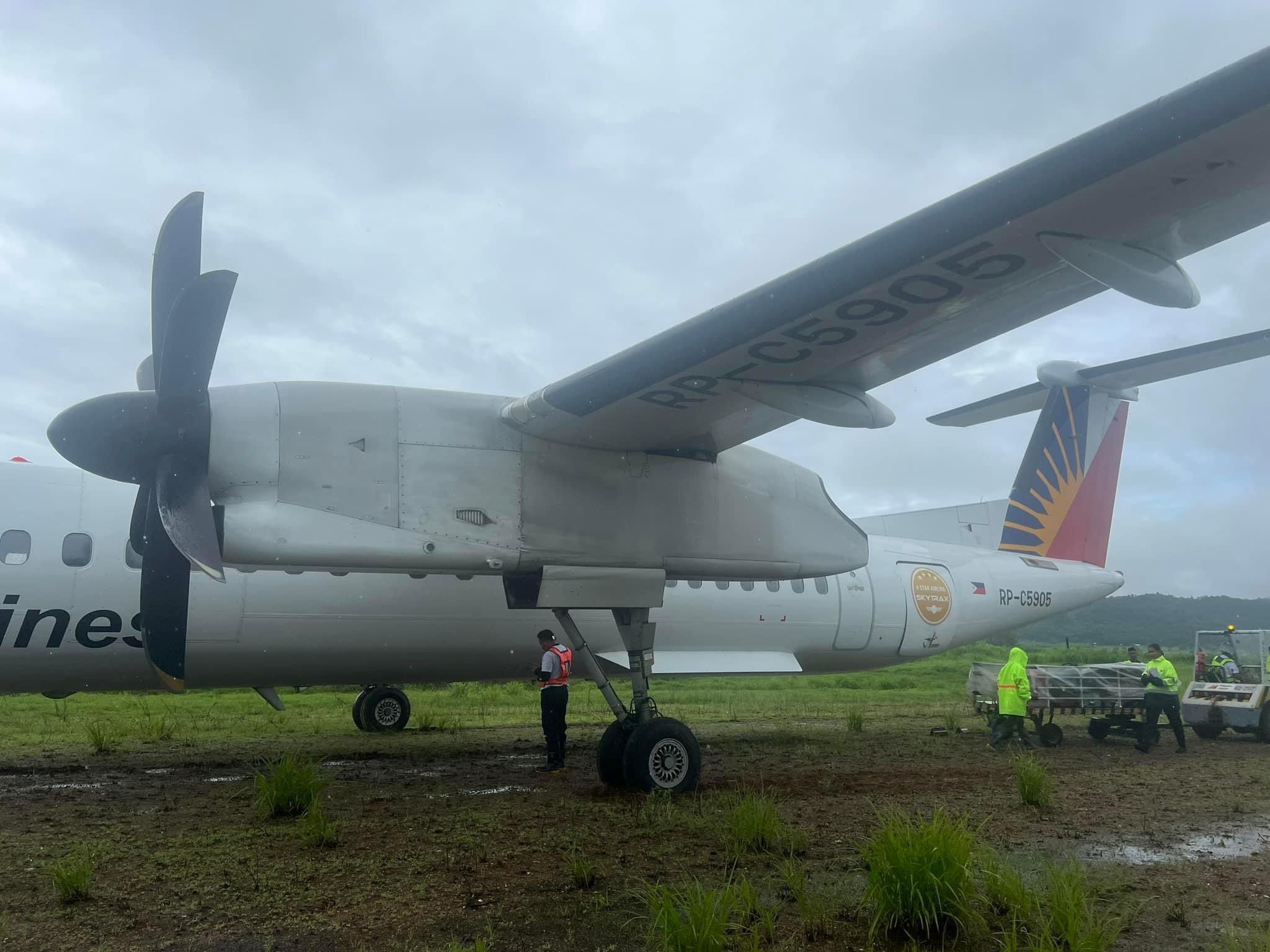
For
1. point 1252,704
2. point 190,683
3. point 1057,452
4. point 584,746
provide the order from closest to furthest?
point 190,683, point 584,746, point 1252,704, point 1057,452

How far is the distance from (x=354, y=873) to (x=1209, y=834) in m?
6.00

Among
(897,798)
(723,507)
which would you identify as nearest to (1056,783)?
(897,798)

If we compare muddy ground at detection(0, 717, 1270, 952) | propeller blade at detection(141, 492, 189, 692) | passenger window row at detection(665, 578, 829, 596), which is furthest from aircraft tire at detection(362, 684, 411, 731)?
propeller blade at detection(141, 492, 189, 692)

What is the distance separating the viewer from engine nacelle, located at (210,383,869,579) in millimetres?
6215

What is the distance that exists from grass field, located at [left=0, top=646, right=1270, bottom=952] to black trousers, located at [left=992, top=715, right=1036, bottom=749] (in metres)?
0.46

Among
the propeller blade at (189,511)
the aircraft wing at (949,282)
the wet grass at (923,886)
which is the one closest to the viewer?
the wet grass at (923,886)

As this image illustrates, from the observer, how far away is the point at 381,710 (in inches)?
489

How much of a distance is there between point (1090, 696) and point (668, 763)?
287 inches

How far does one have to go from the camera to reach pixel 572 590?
7.16 metres

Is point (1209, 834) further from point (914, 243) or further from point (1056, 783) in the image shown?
point (914, 243)

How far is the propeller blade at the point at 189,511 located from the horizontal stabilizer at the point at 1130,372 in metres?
8.39

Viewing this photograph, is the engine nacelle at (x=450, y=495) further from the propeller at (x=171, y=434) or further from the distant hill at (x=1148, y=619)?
the distant hill at (x=1148, y=619)

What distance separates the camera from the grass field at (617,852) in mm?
4062

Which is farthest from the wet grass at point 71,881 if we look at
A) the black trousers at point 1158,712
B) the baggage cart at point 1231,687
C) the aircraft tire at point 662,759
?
the baggage cart at point 1231,687
